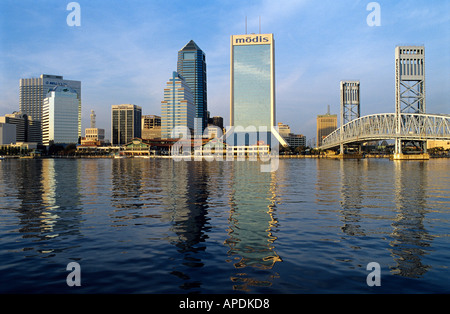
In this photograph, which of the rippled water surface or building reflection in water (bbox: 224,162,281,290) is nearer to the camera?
the rippled water surface

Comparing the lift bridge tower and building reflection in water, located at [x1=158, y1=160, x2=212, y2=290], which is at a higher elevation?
the lift bridge tower

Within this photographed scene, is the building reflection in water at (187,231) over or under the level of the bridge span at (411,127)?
under

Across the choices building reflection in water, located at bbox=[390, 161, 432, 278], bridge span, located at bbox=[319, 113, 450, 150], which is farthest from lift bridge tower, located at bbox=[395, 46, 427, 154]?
building reflection in water, located at bbox=[390, 161, 432, 278]

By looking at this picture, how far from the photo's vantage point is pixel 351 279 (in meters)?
11.8

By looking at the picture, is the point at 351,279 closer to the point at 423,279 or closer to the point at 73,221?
the point at 423,279

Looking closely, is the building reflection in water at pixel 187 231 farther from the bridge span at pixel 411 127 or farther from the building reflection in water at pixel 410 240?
the bridge span at pixel 411 127

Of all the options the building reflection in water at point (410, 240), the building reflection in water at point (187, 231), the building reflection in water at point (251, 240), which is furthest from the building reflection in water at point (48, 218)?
the building reflection in water at point (410, 240)

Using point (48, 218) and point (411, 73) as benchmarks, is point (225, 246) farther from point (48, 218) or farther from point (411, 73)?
point (411, 73)

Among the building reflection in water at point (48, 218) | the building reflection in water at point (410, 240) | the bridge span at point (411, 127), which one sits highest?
the bridge span at point (411, 127)

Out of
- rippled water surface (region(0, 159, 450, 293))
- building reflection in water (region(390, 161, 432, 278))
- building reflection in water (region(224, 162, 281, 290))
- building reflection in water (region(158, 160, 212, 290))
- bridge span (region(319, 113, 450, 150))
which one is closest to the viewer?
rippled water surface (region(0, 159, 450, 293))

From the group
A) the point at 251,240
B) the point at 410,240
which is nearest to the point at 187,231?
the point at 251,240

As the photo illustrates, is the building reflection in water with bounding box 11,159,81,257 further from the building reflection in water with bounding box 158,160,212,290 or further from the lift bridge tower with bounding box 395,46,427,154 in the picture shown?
the lift bridge tower with bounding box 395,46,427,154
